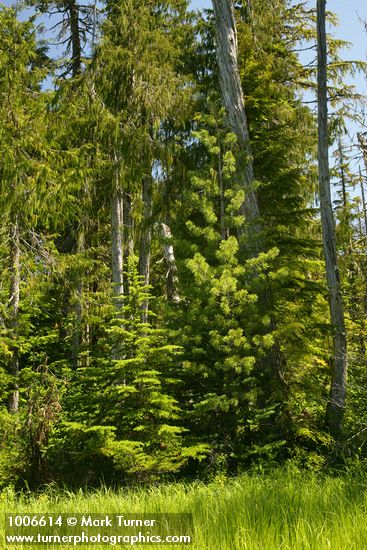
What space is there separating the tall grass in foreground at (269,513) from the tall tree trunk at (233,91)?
5.64 metres

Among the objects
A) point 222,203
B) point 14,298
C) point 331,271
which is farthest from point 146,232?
point 331,271

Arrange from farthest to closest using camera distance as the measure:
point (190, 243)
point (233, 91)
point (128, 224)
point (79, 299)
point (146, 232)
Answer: point (128, 224) < point (146, 232) < point (79, 299) < point (233, 91) < point (190, 243)

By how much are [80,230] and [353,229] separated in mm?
5970

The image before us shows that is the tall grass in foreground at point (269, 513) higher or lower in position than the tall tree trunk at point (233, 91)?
lower

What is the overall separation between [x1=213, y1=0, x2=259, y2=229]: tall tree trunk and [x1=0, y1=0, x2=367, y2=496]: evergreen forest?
0.04m

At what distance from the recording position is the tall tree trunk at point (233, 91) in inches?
385

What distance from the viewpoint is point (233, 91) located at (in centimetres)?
1016

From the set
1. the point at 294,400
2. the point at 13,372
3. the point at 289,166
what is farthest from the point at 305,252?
the point at 13,372

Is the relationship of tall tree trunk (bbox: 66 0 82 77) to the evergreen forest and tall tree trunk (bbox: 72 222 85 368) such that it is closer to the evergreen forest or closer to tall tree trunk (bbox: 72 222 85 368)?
the evergreen forest

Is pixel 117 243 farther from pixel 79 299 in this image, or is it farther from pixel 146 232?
pixel 79 299

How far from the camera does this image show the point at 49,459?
8.60 metres

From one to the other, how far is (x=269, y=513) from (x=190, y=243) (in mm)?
5323

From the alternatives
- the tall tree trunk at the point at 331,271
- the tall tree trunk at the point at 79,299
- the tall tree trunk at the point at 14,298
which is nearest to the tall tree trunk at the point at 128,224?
the tall tree trunk at the point at 79,299

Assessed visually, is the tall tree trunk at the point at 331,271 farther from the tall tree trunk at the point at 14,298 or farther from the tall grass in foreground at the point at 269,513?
the tall tree trunk at the point at 14,298
